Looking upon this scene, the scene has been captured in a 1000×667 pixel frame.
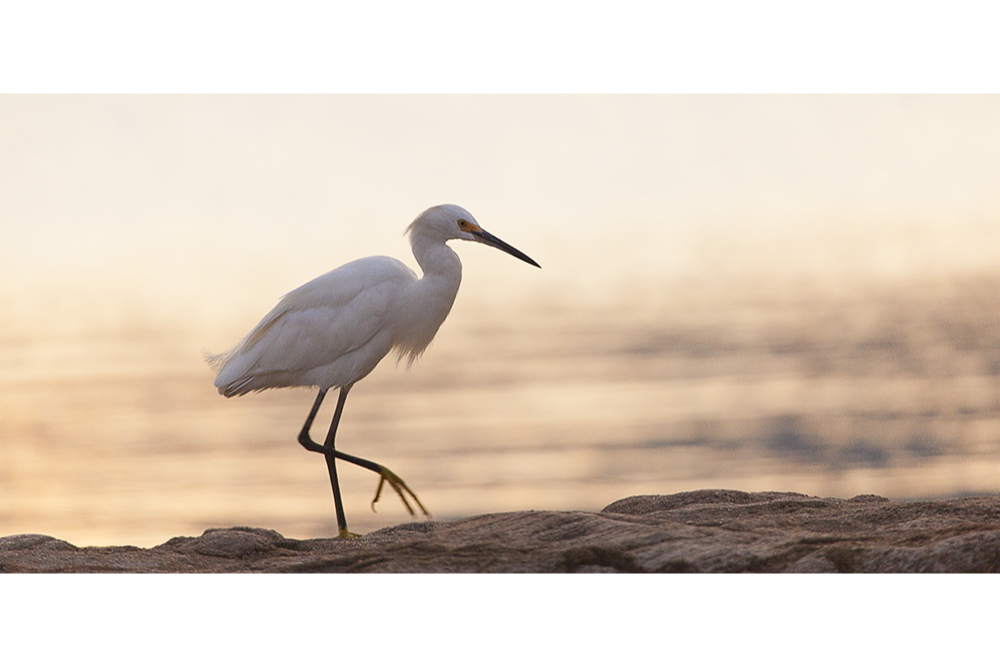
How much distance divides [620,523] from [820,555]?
3.72 feet

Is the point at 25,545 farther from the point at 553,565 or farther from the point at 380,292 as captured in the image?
the point at 553,565

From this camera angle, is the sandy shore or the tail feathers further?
the tail feathers

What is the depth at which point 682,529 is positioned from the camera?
506 centimetres

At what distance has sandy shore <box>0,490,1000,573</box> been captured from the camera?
14.6ft

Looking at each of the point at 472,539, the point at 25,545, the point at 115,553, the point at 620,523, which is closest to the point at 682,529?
the point at 620,523

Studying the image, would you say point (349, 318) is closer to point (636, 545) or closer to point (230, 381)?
point (230, 381)

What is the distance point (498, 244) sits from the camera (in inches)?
303

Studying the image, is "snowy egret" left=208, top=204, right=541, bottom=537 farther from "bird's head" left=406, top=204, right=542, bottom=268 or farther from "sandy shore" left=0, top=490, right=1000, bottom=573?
"sandy shore" left=0, top=490, right=1000, bottom=573

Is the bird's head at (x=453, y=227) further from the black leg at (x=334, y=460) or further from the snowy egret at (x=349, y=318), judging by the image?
the black leg at (x=334, y=460)

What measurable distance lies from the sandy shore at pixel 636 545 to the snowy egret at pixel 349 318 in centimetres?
147

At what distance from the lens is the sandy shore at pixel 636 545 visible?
14.6 ft

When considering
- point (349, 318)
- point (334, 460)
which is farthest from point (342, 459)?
point (349, 318)

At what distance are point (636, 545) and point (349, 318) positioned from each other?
347 cm

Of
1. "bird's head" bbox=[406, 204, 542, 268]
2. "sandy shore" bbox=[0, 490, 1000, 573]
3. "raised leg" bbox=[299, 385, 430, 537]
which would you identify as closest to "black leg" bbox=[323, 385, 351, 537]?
"raised leg" bbox=[299, 385, 430, 537]
